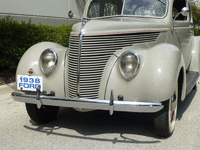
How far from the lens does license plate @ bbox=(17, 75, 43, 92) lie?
3479 millimetres

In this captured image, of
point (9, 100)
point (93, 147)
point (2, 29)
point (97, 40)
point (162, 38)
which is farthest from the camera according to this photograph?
point (2, 29)

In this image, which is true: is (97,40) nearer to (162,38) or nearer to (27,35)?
(162,38)

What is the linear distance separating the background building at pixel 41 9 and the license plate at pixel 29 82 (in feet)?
20.2

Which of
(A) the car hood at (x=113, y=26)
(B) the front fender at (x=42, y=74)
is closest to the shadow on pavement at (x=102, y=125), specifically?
(B) the front fender at (x=42, y=74)

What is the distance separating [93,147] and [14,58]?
174 inches

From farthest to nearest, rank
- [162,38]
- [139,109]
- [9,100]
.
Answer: [9,100] → [162,38] → [139,109]

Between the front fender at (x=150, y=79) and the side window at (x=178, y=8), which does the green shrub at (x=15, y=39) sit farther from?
the front fender at (x=150, y=79)

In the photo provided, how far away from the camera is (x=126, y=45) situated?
355 centimetres

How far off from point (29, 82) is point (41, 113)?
596 millimetres

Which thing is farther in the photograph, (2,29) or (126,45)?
(2,29)

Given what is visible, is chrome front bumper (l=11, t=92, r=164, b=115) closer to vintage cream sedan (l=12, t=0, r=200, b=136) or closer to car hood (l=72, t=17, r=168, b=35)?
vintage cream sedan (l=12, t=0, r=200, b=136)

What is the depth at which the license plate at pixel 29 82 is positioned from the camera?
3.48 m

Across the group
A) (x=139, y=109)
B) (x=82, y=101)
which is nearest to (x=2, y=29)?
(x=82, y=101)

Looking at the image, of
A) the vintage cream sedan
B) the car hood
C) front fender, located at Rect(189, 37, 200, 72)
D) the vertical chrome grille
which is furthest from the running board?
the vertical chrome grille
